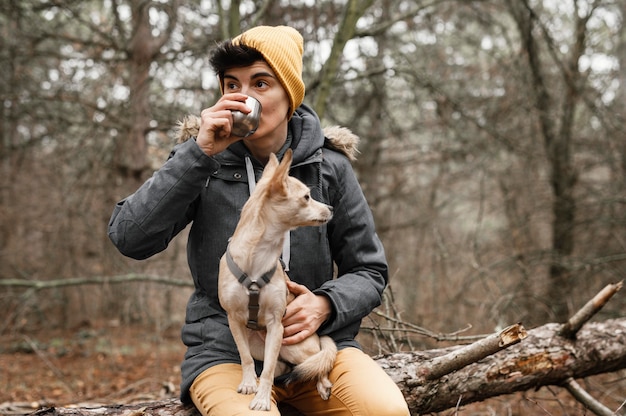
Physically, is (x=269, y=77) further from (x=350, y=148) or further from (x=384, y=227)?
(x=384, y=227)

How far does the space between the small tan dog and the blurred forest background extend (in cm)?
247

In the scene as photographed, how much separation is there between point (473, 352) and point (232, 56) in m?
2.14

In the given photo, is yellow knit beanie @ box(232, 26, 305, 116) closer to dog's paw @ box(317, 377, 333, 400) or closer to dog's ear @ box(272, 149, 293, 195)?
dog's ear @ box(272, 149, 293, 195)

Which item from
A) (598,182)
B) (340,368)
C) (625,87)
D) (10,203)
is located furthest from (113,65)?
(625,87)

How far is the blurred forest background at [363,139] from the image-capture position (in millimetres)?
7277

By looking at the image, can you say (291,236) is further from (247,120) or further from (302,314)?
(247,120)

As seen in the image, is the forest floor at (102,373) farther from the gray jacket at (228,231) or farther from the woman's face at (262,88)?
the woman's face at (262,88)

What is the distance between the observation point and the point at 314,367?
274 centimetres

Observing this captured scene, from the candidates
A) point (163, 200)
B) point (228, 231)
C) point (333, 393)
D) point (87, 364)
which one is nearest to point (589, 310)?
point (333, 393)

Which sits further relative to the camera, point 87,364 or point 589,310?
point 87,364

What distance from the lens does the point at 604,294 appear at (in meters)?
3.41

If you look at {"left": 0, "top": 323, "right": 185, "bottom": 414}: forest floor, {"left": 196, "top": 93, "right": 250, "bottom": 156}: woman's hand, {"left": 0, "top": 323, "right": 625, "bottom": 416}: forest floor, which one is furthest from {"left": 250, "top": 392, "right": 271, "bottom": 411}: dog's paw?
{"left": 0, "top": 323, "right": 185, "bottom": 414}: forest floor

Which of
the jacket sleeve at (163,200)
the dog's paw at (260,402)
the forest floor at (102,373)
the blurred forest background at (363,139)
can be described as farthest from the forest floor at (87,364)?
the dog's paw at (260,402)

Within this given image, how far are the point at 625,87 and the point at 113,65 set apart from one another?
28.9ft
